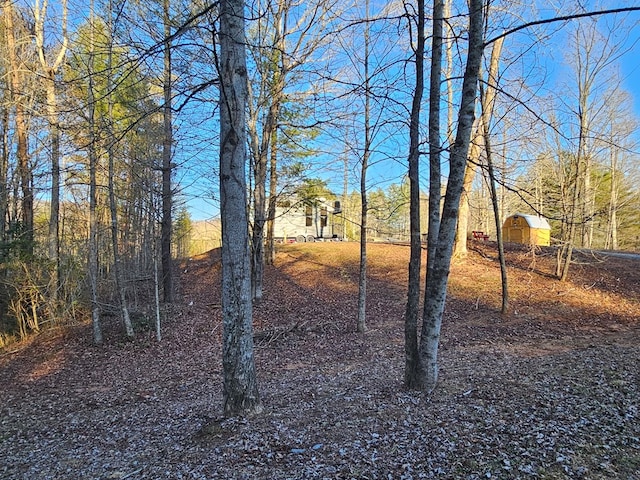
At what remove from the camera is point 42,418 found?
5434 mm

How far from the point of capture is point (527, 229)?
21.2 metres

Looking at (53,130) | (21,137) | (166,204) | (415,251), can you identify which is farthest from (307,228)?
(415,251)

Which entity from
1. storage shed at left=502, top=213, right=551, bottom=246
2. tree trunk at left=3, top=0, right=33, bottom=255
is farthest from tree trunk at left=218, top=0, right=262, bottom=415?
storage shed at left=502, top=213, right=551, bottom=246

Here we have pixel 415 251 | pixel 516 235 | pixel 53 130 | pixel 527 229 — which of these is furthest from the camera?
pixel 516 235

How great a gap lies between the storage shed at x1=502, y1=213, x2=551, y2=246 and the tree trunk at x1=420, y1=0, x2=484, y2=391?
19.4 meters

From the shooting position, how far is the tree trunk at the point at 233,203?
3.97 meters

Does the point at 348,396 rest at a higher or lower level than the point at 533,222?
lower

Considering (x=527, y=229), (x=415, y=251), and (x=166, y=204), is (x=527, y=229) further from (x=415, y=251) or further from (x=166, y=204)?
(x=415, y=251)

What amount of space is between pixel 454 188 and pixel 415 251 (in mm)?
1053

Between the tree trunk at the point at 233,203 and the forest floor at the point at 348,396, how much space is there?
2.36 feet

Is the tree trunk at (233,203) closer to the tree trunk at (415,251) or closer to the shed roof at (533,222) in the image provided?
the tree trunk at (415,251)

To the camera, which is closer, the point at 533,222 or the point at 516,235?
the point at 533,222

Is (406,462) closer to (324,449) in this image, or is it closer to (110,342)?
(324,449)

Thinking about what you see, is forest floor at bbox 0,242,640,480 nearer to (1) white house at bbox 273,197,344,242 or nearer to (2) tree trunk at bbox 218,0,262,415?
(2) tree trunk at bbox 218,0,262,415
